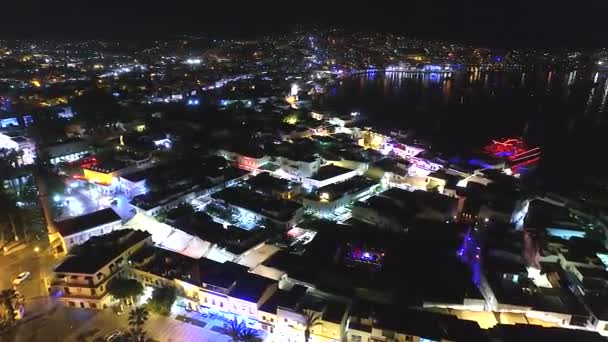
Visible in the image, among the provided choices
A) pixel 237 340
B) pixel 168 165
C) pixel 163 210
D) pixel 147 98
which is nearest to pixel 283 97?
pixel 147 98

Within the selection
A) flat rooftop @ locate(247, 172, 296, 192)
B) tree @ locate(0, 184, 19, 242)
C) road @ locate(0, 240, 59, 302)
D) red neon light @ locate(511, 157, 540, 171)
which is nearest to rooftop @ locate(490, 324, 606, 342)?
flat rooftop @ locate(247, 172, 296, 192)

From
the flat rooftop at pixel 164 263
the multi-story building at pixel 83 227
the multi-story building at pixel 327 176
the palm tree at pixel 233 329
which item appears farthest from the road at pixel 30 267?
the multi-story building at pixel 327 176

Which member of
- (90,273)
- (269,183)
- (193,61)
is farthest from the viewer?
(193,61)

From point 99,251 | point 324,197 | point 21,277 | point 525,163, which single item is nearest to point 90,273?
point 99,251

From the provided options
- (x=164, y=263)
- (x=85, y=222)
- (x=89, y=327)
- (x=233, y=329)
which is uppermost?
(x=85, y=222)

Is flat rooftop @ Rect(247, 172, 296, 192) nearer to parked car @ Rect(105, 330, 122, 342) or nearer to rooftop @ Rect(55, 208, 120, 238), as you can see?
rooftop @ Rect(55, 208, 120, 238)

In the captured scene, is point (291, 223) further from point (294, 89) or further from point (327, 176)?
point (294, 89)
